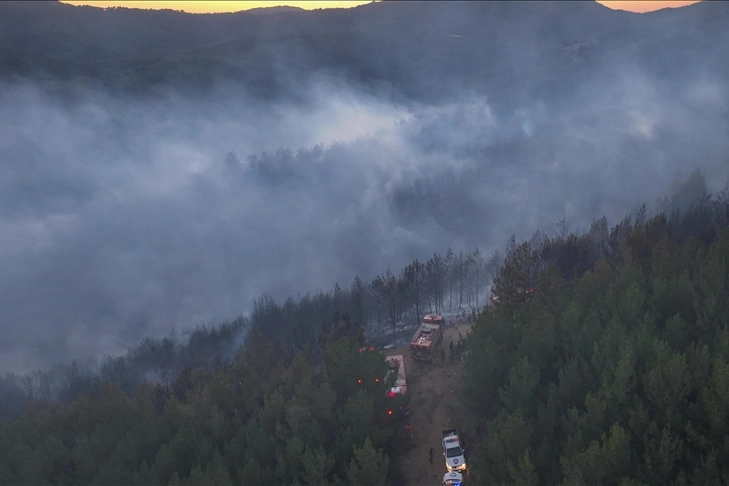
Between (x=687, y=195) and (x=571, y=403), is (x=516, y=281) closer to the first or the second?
(x=571, y=403)

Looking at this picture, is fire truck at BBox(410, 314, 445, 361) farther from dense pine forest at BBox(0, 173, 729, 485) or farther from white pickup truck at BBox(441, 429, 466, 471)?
white pickup truck at BBox(441, 429, 466, 471)

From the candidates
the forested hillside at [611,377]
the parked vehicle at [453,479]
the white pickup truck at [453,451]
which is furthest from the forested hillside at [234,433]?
the forested hillside at [611,377]

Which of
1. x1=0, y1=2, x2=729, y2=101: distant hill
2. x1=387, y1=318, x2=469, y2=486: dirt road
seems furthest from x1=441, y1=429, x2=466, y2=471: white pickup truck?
x1=0, y1=2, x2=729, y2=101: distant hill

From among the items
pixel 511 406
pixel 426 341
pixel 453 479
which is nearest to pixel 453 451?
pixel 453 479

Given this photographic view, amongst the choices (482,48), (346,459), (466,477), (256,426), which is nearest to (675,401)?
(466,477)

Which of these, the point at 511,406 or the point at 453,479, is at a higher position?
the point at 511,406

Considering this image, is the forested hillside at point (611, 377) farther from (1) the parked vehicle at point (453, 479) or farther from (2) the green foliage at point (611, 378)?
(1) the parked vehicle at point (453, 479)

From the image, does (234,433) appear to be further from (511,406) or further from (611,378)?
(611,378)
